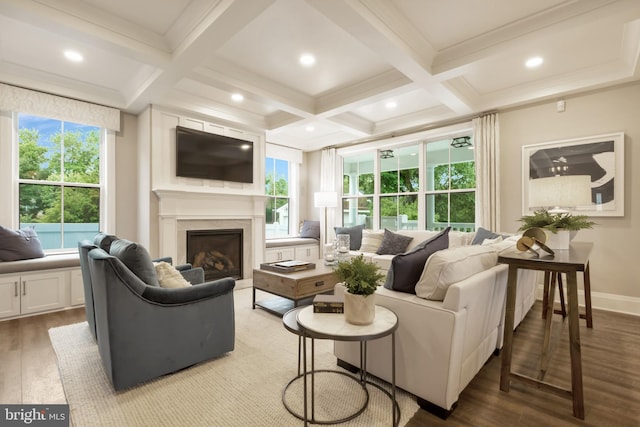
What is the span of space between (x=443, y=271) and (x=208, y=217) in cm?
365

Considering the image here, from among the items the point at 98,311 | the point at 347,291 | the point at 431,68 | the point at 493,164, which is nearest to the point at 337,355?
the point at 347,291

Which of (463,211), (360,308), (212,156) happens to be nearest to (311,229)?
(212,156)

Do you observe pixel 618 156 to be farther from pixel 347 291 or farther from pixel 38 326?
pixel 38 326

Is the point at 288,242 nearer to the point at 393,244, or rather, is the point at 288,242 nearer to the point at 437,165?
the point at 393,244

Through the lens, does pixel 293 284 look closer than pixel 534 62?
Yes

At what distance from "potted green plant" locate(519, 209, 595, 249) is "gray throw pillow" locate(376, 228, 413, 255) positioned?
2399 mm

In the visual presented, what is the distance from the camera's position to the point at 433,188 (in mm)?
5094

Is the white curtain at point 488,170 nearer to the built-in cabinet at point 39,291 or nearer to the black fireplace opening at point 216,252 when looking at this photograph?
the black fireplace opening at point 216,252

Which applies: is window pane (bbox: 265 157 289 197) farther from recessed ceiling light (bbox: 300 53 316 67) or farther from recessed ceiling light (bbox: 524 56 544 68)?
recessed ceiling light (bbox: 524 56 544 68)

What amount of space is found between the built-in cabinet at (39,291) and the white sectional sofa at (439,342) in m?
3.33

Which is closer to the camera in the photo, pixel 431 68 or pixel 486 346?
pixel 486 346

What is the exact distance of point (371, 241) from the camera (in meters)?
5.00

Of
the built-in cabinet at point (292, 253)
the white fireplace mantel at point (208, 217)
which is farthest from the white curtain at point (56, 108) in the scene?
the built-in cabinet at point (292, 253)

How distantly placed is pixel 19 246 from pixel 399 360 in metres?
4.05
